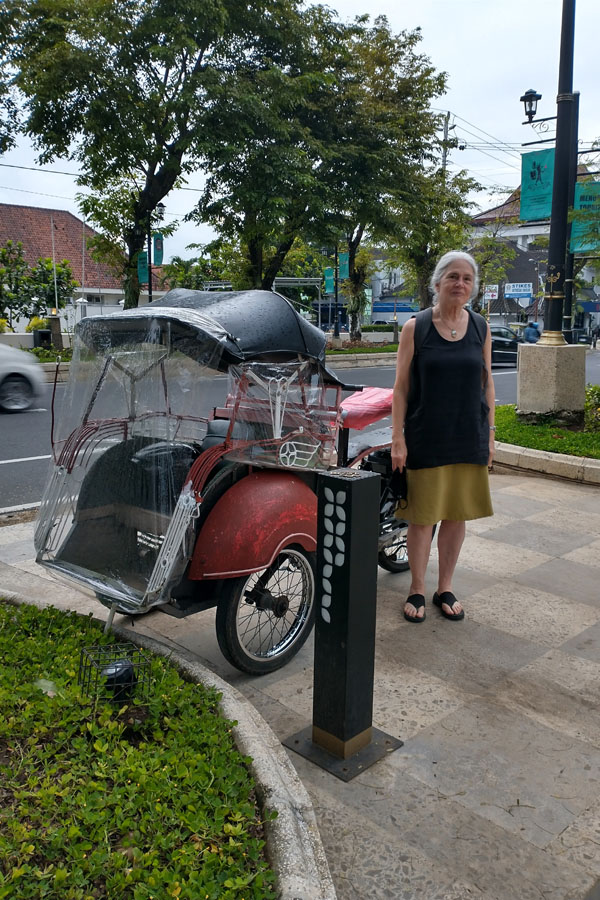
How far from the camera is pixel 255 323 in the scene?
3.50m

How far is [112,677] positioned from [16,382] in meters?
10.6

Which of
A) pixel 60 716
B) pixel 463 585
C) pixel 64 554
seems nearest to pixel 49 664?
pixel 60 716

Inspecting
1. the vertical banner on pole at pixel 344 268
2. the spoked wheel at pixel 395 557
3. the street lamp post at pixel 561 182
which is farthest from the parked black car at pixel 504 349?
the spoked wheel at pixel 395 557

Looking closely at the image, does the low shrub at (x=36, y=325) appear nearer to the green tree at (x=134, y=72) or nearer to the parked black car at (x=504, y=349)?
the green tree at (x=134, y=72)

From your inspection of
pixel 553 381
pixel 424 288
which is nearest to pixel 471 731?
pixel 553 381

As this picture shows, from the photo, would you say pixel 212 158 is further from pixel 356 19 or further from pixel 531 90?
→ pixel 356 19

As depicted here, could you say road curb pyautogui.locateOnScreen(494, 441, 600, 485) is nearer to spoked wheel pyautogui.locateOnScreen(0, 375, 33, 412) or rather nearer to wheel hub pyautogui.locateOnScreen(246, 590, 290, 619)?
wheel hub pyautogui.locateOnScreen(246, 590, 290, 619)

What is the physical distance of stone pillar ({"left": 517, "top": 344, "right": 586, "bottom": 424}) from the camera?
8.55m

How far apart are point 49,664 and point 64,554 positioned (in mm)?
687

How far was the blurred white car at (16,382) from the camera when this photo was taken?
40.4 feet

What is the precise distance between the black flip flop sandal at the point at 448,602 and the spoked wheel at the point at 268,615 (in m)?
0.92

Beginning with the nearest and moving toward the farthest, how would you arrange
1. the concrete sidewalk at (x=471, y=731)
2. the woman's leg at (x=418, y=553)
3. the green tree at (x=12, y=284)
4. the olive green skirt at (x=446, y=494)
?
the concrete sidewalk at (x=471, y=731), the olive green skirt at (x=446, y=494), the woman's leg at (x=418, y=553), the green tree at (x=12, y=284)

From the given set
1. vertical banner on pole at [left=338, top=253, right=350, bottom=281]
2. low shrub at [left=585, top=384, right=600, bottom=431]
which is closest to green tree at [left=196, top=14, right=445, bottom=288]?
vertical banner on pole at [left=338, top=253, right=350, bottom=281]

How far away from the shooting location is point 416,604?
4168 mm
